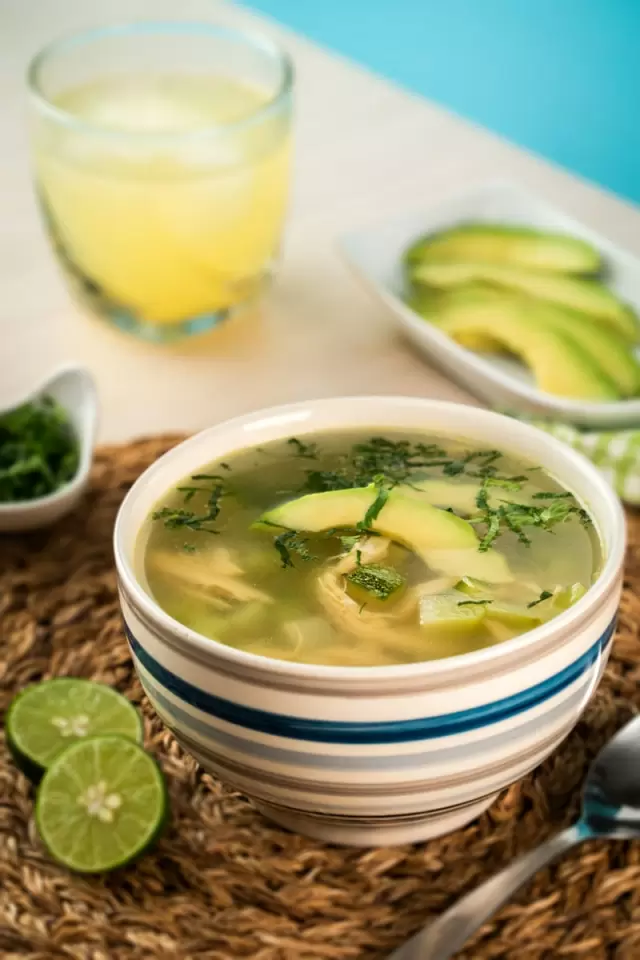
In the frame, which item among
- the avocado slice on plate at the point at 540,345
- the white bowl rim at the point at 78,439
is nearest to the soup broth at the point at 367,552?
the white bowl rim at the point at 78,439

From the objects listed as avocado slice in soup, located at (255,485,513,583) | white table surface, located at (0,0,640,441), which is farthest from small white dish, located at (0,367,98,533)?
avocado slice in soup, located at (255,485,513,583)

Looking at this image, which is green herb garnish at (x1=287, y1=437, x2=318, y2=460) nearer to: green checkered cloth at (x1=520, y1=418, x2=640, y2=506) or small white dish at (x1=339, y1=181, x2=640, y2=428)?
green checkered cloth at (x1=520, y1=418, x2=640, y2=506)

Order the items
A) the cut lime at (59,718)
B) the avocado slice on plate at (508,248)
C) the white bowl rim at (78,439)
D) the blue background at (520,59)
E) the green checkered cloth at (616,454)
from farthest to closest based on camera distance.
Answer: the blue background at (520,59), the avocado slice on plate at (508,248), the green checkered cloth at (616,454), the white bowl rim at (78,439), the cut lime at (59,718)

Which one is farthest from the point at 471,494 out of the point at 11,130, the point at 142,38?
the point at 11,130

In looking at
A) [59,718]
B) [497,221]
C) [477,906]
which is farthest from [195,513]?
A: [497,221]

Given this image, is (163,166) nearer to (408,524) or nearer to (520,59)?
(408,524)

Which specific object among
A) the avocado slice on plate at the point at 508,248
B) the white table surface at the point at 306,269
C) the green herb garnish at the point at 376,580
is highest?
the green herb garnish at the point at 376,580

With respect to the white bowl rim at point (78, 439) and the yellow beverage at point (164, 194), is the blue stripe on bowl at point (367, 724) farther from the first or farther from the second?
the yellow beverage at point (164, 194)
